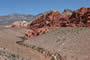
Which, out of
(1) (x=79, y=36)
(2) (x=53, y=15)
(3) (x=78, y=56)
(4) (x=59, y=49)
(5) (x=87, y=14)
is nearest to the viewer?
(3) (x=78, y=56)

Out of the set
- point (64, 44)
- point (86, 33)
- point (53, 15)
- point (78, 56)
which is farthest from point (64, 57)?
point (53, 15)

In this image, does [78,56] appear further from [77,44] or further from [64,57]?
[77,44]

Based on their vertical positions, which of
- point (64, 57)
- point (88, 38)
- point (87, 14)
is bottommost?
point (64, 57)

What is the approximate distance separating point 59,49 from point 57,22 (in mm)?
22363

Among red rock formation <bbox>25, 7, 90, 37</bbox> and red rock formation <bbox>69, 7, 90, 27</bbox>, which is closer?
red rock formation <bbox>69, 7, 90, 27</bbox>

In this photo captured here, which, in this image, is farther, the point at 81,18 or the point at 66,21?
the point at 66,21

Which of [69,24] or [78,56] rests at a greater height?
[69,24]

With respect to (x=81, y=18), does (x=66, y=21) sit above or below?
below

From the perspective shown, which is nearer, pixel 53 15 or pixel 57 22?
pixel 57 22

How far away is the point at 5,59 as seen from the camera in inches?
334

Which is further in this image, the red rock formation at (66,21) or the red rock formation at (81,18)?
the red rock formation at (66,21)

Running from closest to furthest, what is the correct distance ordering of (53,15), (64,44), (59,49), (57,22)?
(59,49), (64,44), (57,22), (53,15)

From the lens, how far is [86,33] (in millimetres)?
20922

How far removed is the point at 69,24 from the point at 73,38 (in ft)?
47.7
